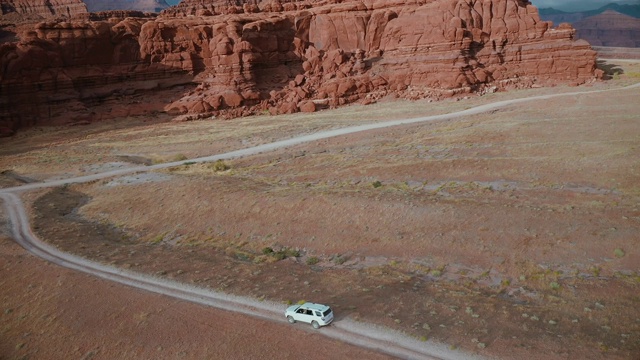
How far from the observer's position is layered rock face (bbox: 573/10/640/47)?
11686 centimetres

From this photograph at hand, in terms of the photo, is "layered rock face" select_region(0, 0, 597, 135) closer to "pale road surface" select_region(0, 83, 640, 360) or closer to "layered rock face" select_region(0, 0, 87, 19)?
"pale road surface" select_region(0, 83, 640, 360)

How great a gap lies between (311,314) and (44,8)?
329ft

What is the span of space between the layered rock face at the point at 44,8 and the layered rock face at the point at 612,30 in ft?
390

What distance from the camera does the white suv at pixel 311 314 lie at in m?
11.1

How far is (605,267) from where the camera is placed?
13375 mm

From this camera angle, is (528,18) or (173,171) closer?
(173,171)

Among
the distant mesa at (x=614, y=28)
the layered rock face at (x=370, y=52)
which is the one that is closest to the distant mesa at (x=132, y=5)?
the layered rock face at (x=370, y=52)

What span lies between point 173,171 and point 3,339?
63.6ft

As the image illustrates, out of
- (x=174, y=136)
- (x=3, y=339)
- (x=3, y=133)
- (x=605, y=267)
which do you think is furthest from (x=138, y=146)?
(x=605, y=267)

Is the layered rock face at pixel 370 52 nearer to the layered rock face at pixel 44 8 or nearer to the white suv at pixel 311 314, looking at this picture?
the white suv at pixel 311 314

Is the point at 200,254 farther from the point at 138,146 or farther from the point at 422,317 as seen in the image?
the point at 138,146

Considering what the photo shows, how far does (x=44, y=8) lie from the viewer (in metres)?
87.8

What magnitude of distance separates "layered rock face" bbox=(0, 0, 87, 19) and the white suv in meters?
90.2

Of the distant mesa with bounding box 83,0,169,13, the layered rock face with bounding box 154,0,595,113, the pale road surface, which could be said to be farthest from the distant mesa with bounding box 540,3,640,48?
the distant mesa with bounding box 83,0,169,13
